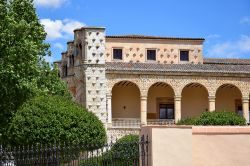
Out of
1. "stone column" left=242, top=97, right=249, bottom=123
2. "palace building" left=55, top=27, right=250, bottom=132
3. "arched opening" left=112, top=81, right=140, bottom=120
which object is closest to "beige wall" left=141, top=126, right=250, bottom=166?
"palace building" left=55, top=27, right=250, bottom=132

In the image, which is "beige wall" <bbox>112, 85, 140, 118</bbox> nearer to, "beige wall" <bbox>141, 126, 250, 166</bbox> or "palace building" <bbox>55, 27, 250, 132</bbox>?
"palace building" <bbox>55, 27, 250, 132</bbox>

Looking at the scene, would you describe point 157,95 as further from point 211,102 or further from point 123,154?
point 123,154

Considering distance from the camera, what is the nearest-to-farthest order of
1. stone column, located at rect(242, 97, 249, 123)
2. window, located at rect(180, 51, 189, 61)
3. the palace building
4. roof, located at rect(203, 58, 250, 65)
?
the palace building < stone column, located at rect(242, 97, 249, 123) < window, located at rect(180, 51, 189, 61) < roof, located at rect(203, 58, 250, 65)

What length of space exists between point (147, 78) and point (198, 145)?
2103cm

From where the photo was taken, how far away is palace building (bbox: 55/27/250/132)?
31.6 meters

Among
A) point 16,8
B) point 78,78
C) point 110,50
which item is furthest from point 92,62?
point 16,8

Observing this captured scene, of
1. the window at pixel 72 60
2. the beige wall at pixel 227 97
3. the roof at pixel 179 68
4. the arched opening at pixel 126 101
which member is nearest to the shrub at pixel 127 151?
the roof at pixel 179 68

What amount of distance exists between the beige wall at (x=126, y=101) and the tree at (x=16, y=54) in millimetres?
19393

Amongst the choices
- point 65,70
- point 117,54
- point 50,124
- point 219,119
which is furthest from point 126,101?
point 50,124

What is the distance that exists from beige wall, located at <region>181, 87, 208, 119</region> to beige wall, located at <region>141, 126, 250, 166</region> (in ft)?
80.5

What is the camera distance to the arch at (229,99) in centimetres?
3738

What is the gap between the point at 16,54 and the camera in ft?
47.3

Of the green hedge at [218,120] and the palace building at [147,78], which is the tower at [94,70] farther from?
the green hedge at [218,120]

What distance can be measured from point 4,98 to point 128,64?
1877 cm
